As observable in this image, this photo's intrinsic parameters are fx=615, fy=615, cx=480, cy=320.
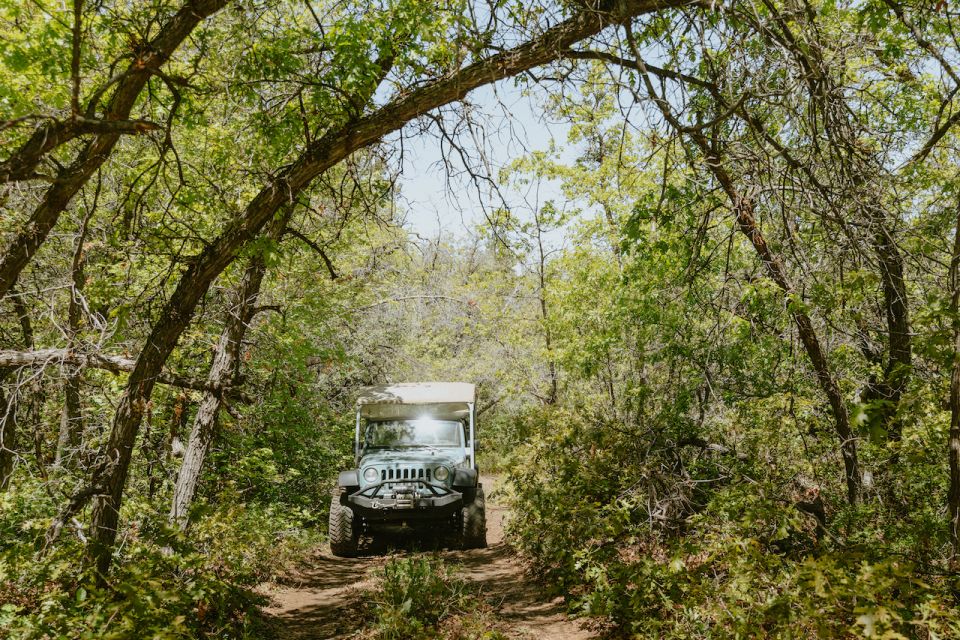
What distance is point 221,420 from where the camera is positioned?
338 inches

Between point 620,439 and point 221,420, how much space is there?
5434 millimetres

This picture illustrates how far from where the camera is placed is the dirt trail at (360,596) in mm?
5922

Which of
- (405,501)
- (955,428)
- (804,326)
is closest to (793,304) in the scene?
(804,326)

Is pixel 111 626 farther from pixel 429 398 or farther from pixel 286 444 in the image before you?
pixel 286 444

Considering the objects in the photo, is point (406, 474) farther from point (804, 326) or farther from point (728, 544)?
point (804, 326)

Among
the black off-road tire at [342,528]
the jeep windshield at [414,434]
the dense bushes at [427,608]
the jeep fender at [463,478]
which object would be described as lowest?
the dense bushes at [427,608]

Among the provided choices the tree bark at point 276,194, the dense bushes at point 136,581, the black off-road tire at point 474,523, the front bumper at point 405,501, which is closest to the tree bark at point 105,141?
the tree bark at point 276,194

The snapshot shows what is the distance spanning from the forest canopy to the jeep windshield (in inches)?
51.1

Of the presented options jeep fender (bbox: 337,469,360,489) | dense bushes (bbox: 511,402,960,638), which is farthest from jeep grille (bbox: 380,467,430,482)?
dense bushes (bbox: 511,402,960,638)

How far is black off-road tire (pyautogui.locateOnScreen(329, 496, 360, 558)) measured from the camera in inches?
357

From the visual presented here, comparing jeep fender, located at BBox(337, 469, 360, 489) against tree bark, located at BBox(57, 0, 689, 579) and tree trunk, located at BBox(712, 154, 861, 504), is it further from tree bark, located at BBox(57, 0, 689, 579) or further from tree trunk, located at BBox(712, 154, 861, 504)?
tree trunk, located at BBox(712, 154, 861, 504)

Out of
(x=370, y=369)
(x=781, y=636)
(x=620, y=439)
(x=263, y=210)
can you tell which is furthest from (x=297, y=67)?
(x=370, y=369)

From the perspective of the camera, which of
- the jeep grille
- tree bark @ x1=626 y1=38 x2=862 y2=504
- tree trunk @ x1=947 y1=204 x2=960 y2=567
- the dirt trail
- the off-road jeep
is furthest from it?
the jeep grille

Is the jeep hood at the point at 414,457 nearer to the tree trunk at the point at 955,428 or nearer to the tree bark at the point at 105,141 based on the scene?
the tree bark at the point at 105,141
